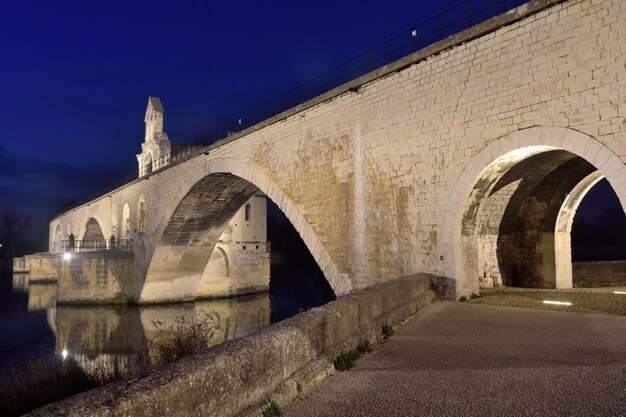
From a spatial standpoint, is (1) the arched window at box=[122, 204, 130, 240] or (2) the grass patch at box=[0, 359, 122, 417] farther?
(1) the arched window at box=[122, 204, 130, 240]

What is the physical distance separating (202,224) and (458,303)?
49.0 ft

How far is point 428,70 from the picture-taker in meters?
8.11

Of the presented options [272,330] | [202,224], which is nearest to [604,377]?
→ [272,330]

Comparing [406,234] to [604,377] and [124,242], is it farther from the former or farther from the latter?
[124,242]

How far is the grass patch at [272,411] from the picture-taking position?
257cm

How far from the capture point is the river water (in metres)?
12.5

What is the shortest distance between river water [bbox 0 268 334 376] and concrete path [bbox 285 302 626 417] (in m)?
5.02

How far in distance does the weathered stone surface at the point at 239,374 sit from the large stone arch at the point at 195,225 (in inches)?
367

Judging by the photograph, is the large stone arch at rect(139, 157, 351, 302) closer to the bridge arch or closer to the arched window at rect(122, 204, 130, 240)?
the arched window at rect(122, 204, 130, 240)

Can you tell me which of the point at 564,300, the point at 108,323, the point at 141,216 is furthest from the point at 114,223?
the point at 564,300

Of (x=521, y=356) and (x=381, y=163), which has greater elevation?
(x=381, y=163)

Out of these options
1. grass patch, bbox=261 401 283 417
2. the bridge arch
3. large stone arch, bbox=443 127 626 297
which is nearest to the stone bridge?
large stone arch, bbox=443 127 626 297

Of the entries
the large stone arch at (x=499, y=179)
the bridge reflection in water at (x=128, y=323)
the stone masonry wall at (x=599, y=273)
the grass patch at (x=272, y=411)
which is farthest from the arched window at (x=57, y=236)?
the grass patch at (x=272, y=411)

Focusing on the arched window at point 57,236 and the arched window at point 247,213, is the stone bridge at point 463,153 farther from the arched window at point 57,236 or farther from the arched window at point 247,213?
the arched window at point 57,236
